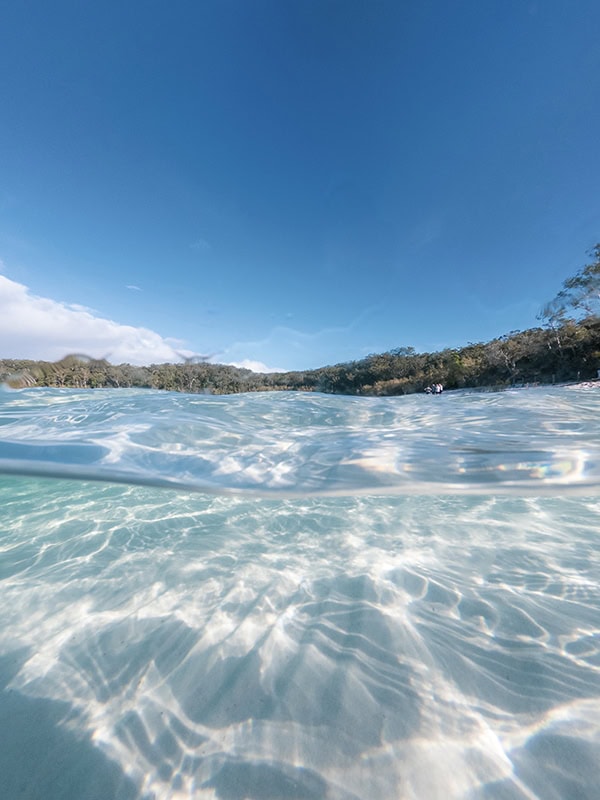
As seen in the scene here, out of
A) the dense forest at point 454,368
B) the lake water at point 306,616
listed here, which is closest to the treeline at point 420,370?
the dense forest at point 454,368

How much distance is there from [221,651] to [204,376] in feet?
91.4

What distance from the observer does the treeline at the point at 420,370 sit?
15253 mm

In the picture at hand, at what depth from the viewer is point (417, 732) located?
1558mm

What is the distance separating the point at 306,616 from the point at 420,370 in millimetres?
31980

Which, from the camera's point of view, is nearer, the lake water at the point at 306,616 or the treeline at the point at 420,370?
the lake water at the point at 306,616

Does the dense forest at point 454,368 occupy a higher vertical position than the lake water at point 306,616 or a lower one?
higher

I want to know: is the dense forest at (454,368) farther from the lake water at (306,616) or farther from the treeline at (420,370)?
the lake water at (306,616)

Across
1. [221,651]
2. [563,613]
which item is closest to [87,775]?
[221,651]

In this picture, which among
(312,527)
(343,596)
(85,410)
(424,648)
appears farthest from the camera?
(85,410)

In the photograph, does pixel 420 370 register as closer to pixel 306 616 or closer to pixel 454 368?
pixel 454 368

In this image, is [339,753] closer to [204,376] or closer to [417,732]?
[417,732]

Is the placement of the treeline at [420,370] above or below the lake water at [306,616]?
above

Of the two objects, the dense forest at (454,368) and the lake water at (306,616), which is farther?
the dense forest at (454,368)

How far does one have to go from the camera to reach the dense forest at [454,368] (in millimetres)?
→ 15386
